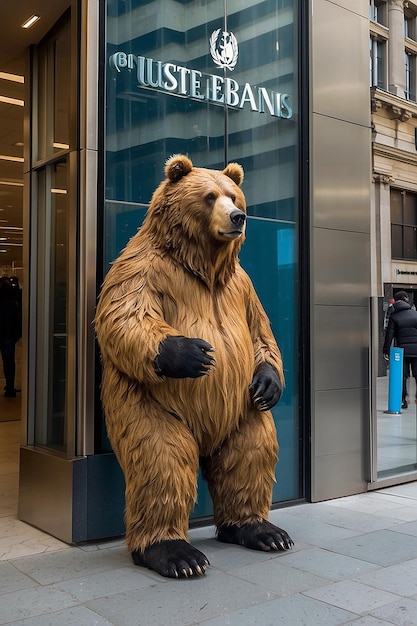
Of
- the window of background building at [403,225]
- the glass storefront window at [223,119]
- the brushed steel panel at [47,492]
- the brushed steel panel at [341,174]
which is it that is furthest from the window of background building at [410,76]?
the brushed steel panel at [47,492]

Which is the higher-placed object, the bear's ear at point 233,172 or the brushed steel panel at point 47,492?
the bear's ear at point 233,172

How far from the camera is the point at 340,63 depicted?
6.35 metres

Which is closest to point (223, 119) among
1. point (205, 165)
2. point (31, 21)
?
point (205, 165)

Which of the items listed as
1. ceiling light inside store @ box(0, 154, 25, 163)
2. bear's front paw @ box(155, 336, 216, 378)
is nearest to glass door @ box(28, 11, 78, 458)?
bear's front paw @ box(155, 336, 216, 378)

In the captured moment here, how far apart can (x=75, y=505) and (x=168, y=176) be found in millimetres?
2223

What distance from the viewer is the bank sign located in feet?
16.9

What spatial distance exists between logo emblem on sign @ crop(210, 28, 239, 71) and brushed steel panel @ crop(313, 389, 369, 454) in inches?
110

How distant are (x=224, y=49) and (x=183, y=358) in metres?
3.00

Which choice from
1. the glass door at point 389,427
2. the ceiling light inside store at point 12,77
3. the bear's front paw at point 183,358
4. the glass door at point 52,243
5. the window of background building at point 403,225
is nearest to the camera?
the bear's front paw at point 183,358

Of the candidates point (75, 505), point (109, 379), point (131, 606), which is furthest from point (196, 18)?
point (131, 606)

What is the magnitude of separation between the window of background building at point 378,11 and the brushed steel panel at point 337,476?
420cm

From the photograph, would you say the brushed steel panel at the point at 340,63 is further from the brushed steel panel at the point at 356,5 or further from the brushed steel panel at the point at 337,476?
the brushed steel panel at the point at 337,476

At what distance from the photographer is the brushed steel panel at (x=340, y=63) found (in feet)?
20.2

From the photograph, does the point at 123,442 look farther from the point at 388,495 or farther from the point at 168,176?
the point at 388,495
